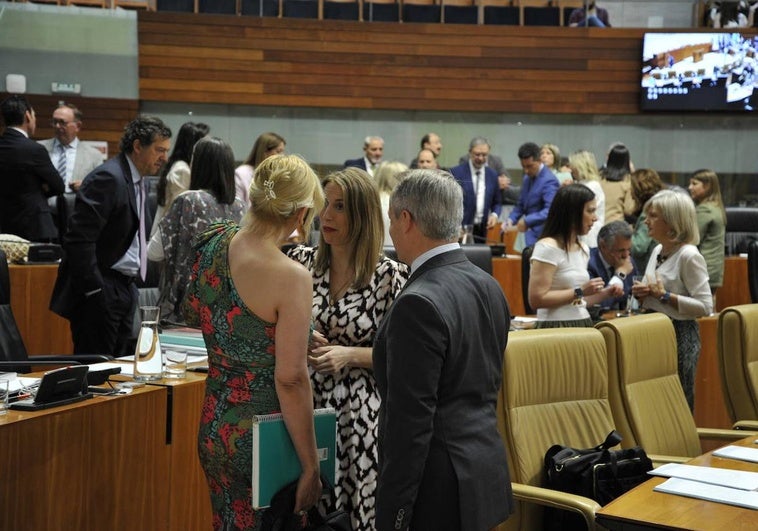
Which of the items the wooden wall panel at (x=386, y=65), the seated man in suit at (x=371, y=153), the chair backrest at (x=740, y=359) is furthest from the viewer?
the wooden wall panel at (x=386, y=65)

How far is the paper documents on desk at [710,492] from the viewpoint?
235 cm

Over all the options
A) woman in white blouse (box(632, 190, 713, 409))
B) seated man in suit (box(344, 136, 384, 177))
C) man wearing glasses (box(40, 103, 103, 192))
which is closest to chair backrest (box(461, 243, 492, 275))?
woman in white blouse (box(632, 190, 713, 409))

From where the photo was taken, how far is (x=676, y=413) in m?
3.63

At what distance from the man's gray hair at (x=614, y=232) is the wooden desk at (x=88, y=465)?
256 cm

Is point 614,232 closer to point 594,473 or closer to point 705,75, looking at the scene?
point 594,473

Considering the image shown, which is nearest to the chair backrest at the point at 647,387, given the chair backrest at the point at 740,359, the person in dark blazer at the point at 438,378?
the chair backrest at the point at 740,359

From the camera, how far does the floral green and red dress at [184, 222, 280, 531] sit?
91.3 inches

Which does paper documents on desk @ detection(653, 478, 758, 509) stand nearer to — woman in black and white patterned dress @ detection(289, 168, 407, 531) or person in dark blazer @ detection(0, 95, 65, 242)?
woman in black and white patterned dress @ detection(289, 168, 407, 531)

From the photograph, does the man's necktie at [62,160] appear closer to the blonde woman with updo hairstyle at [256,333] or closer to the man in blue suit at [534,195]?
the man in blue suit at [534,195]

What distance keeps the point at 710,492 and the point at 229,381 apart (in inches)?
50.4

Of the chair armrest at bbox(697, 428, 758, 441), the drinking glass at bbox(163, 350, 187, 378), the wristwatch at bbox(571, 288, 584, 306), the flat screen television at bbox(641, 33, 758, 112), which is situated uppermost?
the flat screen television at bbox(641, 33, 758, 112)

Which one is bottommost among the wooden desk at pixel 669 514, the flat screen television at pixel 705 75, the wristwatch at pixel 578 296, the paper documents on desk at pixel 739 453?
the paper documents on desk at pixel 739 453

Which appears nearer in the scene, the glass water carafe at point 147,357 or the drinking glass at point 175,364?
the glass water carafe at point 147,357

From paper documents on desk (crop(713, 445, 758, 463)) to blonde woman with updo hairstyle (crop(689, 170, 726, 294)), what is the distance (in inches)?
140
